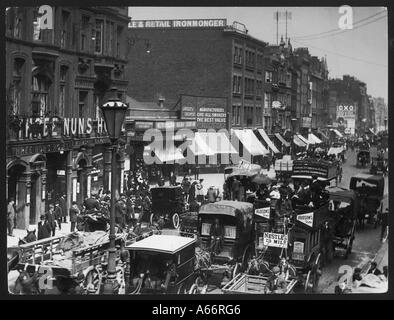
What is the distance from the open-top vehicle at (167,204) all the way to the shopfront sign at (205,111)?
1287 millimetres

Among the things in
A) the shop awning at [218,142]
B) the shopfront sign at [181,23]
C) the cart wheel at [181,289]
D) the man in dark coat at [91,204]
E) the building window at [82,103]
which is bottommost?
the cart wheel at [181,289]

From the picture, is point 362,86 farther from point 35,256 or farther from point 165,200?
point 35,256

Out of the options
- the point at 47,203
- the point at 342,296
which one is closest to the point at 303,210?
the point at 342,296

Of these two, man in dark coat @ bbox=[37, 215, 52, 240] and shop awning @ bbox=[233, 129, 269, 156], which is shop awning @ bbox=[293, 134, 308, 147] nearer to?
shop awning @ bbox=[233, 129, 269, 156]

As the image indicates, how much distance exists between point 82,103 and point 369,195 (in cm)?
555

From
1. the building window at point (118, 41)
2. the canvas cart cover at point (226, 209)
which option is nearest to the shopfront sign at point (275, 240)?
the canvas cart cover at point (226, 209)

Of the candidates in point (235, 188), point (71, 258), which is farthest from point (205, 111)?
point (71, 258)

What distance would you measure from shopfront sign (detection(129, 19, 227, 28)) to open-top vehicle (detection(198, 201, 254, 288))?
3165mm

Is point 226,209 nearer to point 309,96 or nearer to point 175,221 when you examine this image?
point 175,221

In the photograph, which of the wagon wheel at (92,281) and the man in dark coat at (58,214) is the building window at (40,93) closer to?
the man in dark coat at (58,214)

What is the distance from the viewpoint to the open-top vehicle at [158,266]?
28.8 ft

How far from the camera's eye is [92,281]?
9219mm

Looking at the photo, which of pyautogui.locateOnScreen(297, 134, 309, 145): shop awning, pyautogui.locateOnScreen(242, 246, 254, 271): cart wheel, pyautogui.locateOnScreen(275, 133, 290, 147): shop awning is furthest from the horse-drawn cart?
pyautogui.locateOnScreen(297, 134, 309, 145): shop awning
